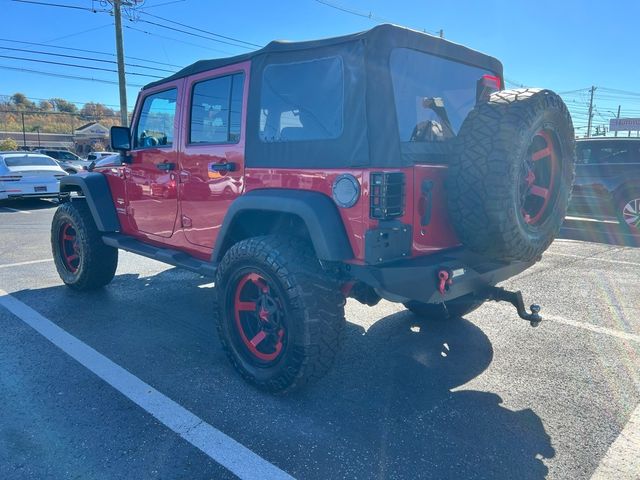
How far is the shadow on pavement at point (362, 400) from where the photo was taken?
2.32 m

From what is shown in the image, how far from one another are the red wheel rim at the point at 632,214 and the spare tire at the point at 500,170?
6.93 metres

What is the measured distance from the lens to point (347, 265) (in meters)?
2.71

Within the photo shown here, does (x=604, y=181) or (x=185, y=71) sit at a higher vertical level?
(x=185, y=71)

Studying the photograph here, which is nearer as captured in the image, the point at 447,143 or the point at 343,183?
the point at 343,183

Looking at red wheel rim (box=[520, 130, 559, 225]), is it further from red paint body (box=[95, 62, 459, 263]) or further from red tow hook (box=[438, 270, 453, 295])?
red tow hook (box=[438, 270, 453, 295])

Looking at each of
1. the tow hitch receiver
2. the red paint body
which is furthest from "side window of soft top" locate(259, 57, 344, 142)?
the tow hitch receiver

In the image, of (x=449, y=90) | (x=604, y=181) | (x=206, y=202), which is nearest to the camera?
(x=449, y=90)

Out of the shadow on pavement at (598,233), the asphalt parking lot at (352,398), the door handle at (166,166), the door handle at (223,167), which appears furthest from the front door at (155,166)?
the shadow on pavement at (598,233)

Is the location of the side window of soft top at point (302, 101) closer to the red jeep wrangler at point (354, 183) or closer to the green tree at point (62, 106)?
the red jeep wrangler at point (354, 183)

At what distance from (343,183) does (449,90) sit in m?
1.24

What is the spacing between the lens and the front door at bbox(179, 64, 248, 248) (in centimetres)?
332

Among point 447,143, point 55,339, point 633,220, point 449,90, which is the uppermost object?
point 449,90

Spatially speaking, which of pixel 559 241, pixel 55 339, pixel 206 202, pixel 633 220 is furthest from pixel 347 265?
pixel 633 220

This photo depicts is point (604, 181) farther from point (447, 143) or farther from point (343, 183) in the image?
point (343, 183)
